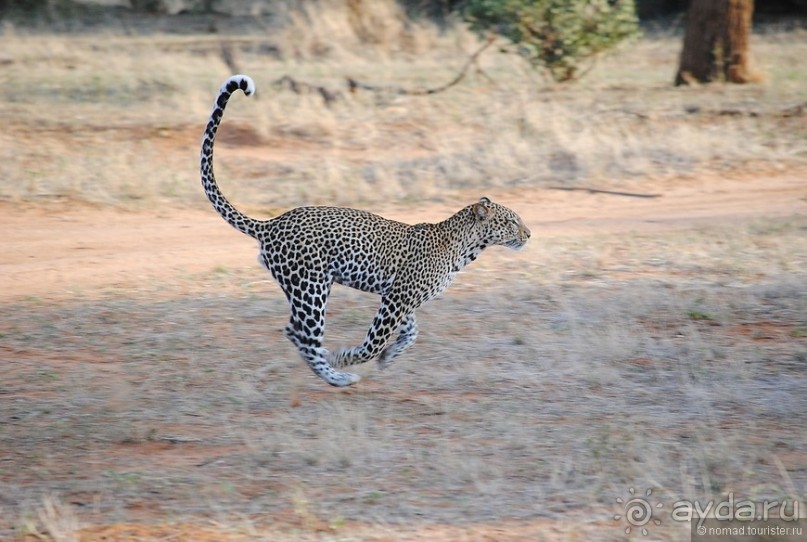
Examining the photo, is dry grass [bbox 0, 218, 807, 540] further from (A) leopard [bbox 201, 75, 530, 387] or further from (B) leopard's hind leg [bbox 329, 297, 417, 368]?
(A) leopard [bbox 201, 75, 530, 387]

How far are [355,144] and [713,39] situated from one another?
7.57m

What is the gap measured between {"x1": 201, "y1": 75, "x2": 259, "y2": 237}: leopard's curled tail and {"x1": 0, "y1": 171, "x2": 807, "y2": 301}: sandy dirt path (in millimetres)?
2855

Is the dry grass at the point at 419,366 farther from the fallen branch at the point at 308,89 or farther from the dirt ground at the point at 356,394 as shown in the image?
the fallen branch at the point at 308,89

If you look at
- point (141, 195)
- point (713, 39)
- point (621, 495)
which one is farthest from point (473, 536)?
point (713, 39)

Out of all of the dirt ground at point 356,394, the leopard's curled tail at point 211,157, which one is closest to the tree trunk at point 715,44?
the dirt ground at point 356,394

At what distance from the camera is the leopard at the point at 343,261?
283 inches

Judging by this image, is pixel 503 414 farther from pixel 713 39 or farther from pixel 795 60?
pixel 795 60

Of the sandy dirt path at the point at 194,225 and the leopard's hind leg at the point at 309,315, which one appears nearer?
the leopard's hind leg at the point at 309,315

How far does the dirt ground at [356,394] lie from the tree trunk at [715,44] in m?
8.62

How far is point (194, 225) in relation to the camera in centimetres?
1255

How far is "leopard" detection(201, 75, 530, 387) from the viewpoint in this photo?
719cm

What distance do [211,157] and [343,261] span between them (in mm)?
1040

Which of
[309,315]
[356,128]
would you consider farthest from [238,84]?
[356,128]

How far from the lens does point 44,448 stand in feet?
21.4
